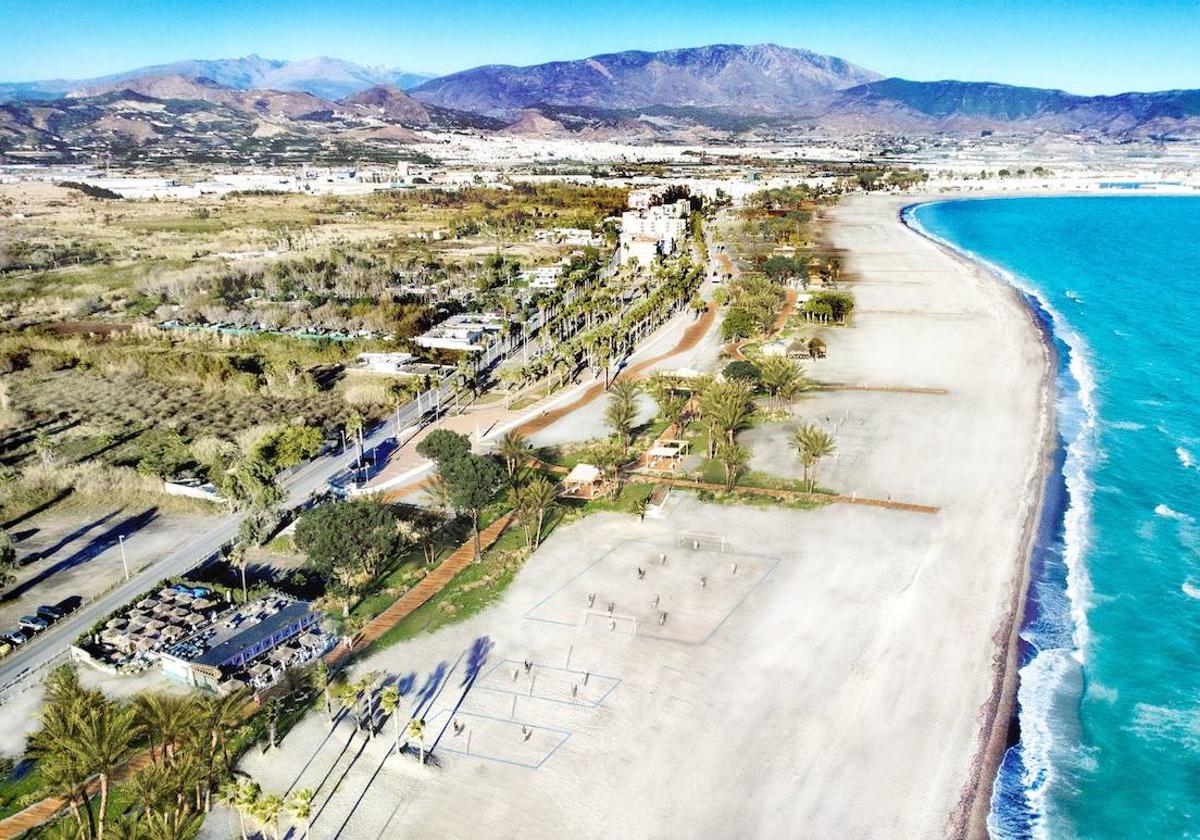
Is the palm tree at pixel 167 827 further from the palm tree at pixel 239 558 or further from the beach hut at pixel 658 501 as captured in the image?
the beach hut at pixel 658 501

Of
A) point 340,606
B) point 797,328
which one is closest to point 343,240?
point 797,328

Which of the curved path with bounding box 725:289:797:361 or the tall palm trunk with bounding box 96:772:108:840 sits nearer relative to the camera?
the tall palm trunk with bounding box 96:772:108:840

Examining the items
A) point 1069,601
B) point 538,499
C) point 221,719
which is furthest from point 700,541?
point 221,719

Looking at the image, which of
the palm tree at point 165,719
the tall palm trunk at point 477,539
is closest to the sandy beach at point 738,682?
the tall palm trunk at point 477,539

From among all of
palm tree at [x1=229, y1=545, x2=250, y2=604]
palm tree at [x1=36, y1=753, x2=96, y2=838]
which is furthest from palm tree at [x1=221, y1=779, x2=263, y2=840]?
palm tree at [x1=229, y1=545, x2=250, y2=604]

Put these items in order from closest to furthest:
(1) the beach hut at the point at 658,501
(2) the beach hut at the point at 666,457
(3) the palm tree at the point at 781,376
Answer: (1) the beach hut at the point at 658,501 → (2) the beach hut at the point at 666,457 → (3) the palm tree at the point at 781,376

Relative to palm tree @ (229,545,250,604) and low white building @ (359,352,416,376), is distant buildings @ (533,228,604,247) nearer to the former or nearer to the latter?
low white building @ (359,352,416,376)
